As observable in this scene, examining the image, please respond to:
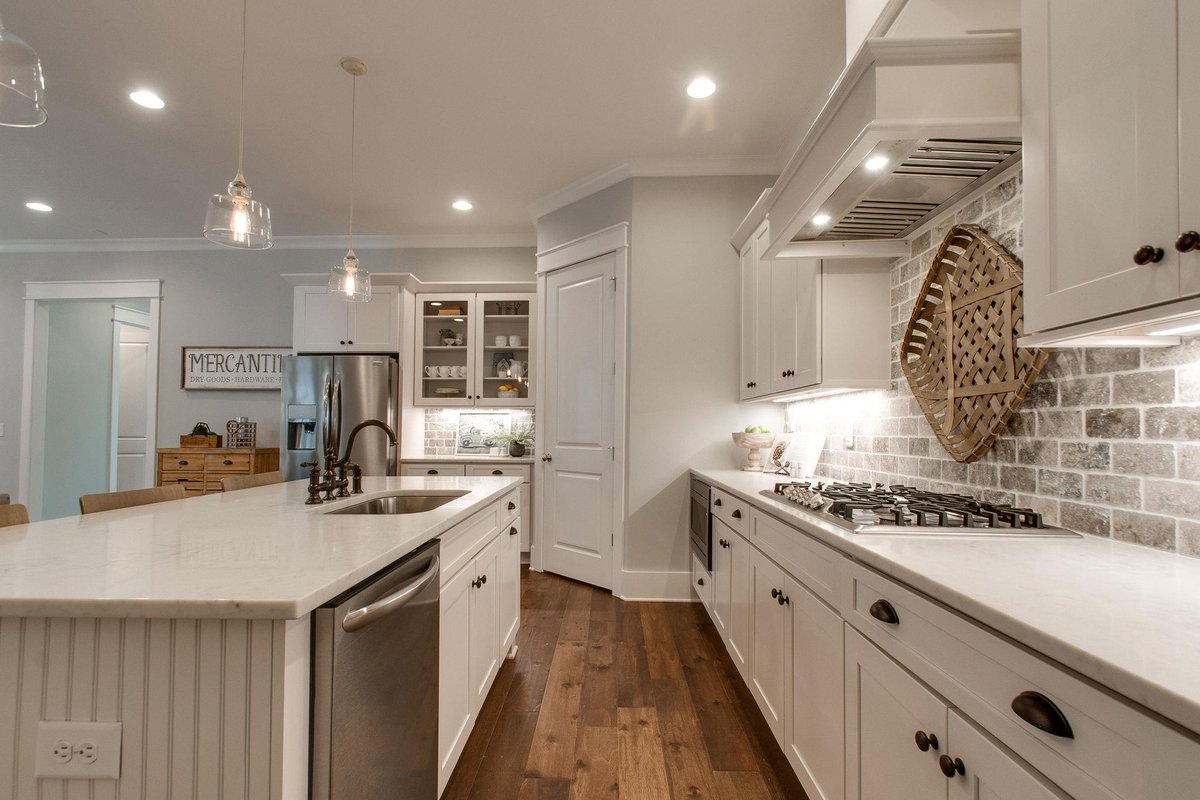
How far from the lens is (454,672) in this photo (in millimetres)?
1640

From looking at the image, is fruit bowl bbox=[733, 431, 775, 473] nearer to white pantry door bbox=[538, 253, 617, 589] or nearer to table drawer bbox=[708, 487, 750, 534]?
table drawer bbox=[708, 487, 750, 534]

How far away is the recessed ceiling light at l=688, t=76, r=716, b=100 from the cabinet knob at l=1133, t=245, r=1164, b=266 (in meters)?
2.42

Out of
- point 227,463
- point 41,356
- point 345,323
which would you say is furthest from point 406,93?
point 41,356

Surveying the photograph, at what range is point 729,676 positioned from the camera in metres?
2.48

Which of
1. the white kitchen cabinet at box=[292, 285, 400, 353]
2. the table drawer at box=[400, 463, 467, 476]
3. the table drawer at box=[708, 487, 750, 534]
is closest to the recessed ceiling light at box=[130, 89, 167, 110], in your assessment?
the white kitchen cabinet at box=[292, 285, 400, 353]

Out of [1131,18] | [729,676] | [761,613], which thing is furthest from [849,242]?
[729,676]

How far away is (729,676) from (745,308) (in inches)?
84.3

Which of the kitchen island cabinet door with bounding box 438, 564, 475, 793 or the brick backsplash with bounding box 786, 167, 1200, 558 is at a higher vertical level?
the brick backsplash with bounding box 786, 167, 1200, 558

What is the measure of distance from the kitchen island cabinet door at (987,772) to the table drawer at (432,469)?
405 cm

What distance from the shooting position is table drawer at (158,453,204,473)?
4594 mm

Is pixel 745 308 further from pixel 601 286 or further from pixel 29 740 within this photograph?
pixel 29 740

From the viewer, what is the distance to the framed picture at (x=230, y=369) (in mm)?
5168

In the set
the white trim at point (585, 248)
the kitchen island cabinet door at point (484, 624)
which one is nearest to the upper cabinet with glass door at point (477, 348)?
the white trim at point (585, 248)

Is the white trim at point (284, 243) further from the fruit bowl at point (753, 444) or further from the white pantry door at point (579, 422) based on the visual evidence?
the fruit bowl at point (753, 444)
